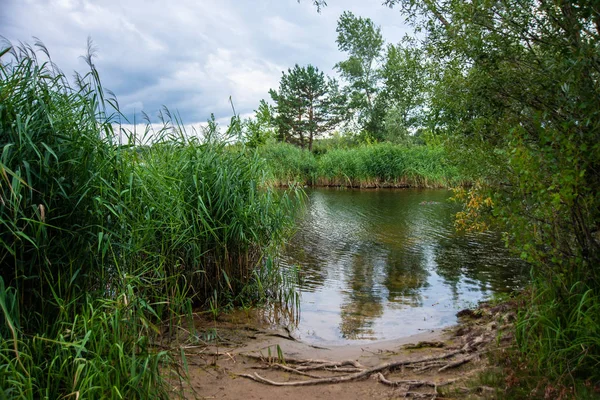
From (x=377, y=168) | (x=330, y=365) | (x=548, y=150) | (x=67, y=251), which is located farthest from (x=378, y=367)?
(x=377, y=168)

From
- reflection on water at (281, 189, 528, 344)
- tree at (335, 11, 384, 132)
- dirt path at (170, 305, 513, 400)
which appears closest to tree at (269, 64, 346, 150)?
tree at (335, 11, 384, 132)

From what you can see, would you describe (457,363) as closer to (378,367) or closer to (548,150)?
(378,367)

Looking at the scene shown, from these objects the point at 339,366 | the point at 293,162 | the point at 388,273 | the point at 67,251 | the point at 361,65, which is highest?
the point at 361,65

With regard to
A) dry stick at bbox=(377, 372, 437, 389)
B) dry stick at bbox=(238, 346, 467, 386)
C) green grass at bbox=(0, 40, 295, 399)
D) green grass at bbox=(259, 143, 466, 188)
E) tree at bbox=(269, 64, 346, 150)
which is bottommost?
dry stick at bbox=(238, 346, 467, 386)

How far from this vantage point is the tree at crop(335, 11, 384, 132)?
48406 mm

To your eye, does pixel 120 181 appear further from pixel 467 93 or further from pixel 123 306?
pixel 467 93

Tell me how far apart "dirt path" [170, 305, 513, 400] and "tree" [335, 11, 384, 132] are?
1777 inches

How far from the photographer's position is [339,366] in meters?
4.24

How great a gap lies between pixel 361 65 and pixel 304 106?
804 cm

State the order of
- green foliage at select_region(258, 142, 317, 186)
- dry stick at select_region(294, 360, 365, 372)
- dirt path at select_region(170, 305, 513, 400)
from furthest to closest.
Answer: green foliage at select_region(258, 142, 317, 186), dry stick at select_region(294, 360, 365, 372), dirt path at select_region(170, 305, 513, 400)

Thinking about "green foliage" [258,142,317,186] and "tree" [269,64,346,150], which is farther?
"tree" [269,64,346,150]

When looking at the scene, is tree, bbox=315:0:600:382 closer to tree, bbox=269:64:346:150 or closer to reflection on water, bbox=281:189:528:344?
Result: reflection on water, bbox=281:189:528:344

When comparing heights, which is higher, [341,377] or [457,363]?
[457,363]

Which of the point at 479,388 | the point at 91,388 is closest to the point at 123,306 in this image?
the point at 91,388
